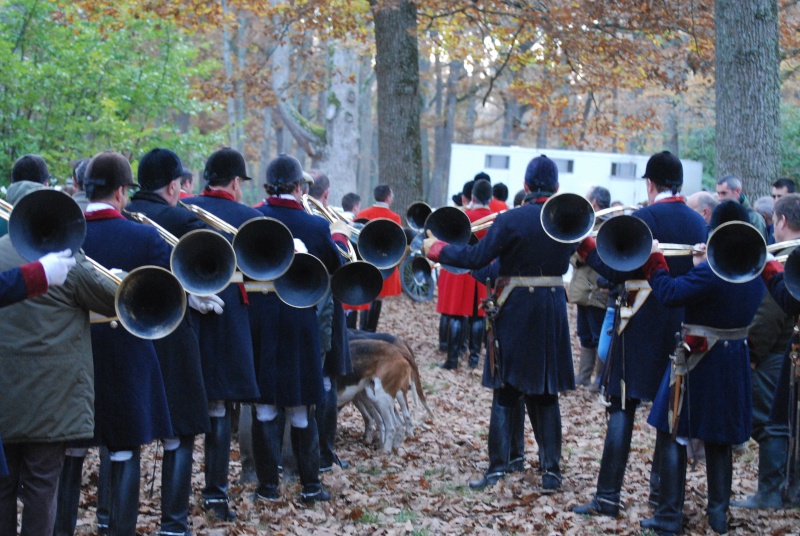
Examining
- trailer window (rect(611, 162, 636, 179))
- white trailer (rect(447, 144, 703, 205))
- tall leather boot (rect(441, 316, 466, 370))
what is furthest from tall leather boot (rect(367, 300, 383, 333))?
trailer window (rect(611, 162, 636, 179))

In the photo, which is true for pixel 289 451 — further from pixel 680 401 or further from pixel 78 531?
pixel 680 401

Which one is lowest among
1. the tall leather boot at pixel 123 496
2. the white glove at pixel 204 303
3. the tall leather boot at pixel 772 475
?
the tall leather boot at pixel 772 475

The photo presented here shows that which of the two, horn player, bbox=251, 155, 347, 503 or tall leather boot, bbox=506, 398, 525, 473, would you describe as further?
tall leather boot, bbox=506, 398, 525, 473

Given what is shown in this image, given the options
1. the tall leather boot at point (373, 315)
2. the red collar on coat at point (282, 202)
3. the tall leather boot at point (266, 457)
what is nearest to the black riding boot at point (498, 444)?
the tall leather boot at point (266, 457)

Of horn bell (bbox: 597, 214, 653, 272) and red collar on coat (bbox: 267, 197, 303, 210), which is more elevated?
red collar on coat (bbox: 267, 197, 303, 210)

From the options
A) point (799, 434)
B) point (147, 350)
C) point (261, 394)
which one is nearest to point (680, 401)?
point (799, 434)

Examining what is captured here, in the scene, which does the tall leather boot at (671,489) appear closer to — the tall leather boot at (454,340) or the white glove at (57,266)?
the white glove at (57,266)

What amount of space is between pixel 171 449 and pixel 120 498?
1.61ft

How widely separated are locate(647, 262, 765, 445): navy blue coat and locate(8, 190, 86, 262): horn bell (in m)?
3.22

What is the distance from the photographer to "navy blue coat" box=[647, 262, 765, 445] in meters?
5.65

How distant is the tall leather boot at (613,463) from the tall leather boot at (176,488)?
2587mm

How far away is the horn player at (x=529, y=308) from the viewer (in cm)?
679

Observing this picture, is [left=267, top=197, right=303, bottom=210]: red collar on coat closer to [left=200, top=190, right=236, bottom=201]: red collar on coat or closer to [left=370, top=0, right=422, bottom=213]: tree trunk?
[left=200, top=190, right=236, bottom=201]: red collar on coat

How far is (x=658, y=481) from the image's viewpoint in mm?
6559
